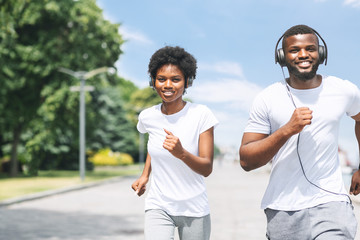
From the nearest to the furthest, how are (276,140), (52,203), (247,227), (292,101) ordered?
(276,140)
(292,101)
(247,227)
(52,203)

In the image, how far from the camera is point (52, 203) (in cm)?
1468

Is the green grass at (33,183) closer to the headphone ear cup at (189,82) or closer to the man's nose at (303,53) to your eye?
the headphone ear cup at (189,82)

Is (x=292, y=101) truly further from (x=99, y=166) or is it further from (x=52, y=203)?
(x=99, y=166)

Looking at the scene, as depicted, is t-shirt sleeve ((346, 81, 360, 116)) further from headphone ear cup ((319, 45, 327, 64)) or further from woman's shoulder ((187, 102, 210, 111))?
woman's shoulder ((187, 102, 210, 111))

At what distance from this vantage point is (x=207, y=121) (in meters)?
3.43

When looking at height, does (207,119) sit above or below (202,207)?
above

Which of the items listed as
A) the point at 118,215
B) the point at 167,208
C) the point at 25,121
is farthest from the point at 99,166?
the point at 167,208

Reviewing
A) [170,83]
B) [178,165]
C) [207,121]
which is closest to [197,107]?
[207,121]

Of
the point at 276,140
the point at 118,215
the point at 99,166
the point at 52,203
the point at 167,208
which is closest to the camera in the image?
the point at 276,140

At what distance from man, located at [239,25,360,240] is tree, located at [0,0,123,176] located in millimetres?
26468

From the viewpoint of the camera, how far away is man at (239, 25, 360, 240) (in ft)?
9.27

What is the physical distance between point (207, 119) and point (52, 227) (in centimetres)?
694

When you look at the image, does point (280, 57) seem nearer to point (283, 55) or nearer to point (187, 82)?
point (283, 55)

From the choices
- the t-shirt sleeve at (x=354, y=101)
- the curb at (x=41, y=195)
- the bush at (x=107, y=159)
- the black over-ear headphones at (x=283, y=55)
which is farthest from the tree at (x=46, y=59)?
the t-shirt sleeve at (x=354, y=101)
